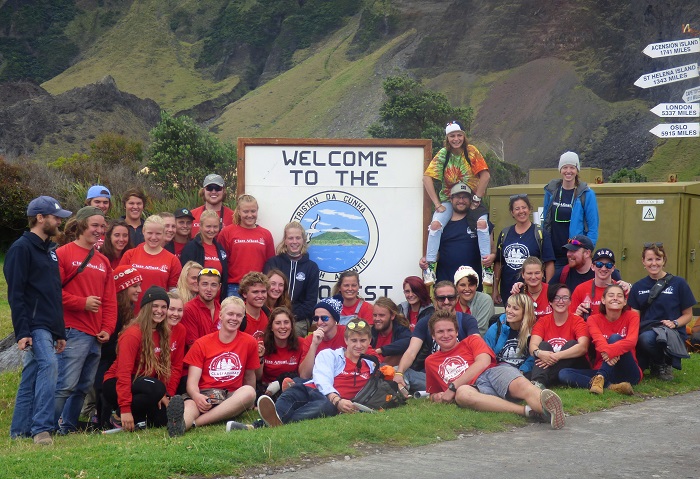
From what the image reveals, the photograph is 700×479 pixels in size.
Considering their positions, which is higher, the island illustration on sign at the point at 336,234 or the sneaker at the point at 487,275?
the island illustration on sign at the point at 336,234

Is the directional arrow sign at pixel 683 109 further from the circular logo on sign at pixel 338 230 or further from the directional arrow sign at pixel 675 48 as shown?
the circular logo on sign at pixel 338 230

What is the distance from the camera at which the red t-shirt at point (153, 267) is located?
933cm

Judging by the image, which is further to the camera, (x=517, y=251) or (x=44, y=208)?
(x=517, y=251)

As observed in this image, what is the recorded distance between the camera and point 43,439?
8039mm

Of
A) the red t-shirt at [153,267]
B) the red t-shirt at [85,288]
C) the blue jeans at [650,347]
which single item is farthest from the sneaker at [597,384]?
the red t-shirt at [85,288]

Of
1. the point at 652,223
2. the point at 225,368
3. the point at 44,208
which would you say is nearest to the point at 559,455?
the point at 225,368

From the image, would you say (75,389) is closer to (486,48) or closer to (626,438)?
(626,438)

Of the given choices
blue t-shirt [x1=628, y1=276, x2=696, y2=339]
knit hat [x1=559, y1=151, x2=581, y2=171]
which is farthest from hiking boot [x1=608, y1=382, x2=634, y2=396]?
knit hat [x1=559, y1=151, x2=581, y2=171]

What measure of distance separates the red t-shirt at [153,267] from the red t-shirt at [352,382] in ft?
6.56

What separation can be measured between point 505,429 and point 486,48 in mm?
79287

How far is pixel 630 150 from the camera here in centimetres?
5900

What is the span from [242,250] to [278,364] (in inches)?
65.3

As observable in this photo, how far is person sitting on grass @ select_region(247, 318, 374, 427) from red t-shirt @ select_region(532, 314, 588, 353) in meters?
1.89

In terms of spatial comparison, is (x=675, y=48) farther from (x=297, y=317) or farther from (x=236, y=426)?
(x=236, y=426)
